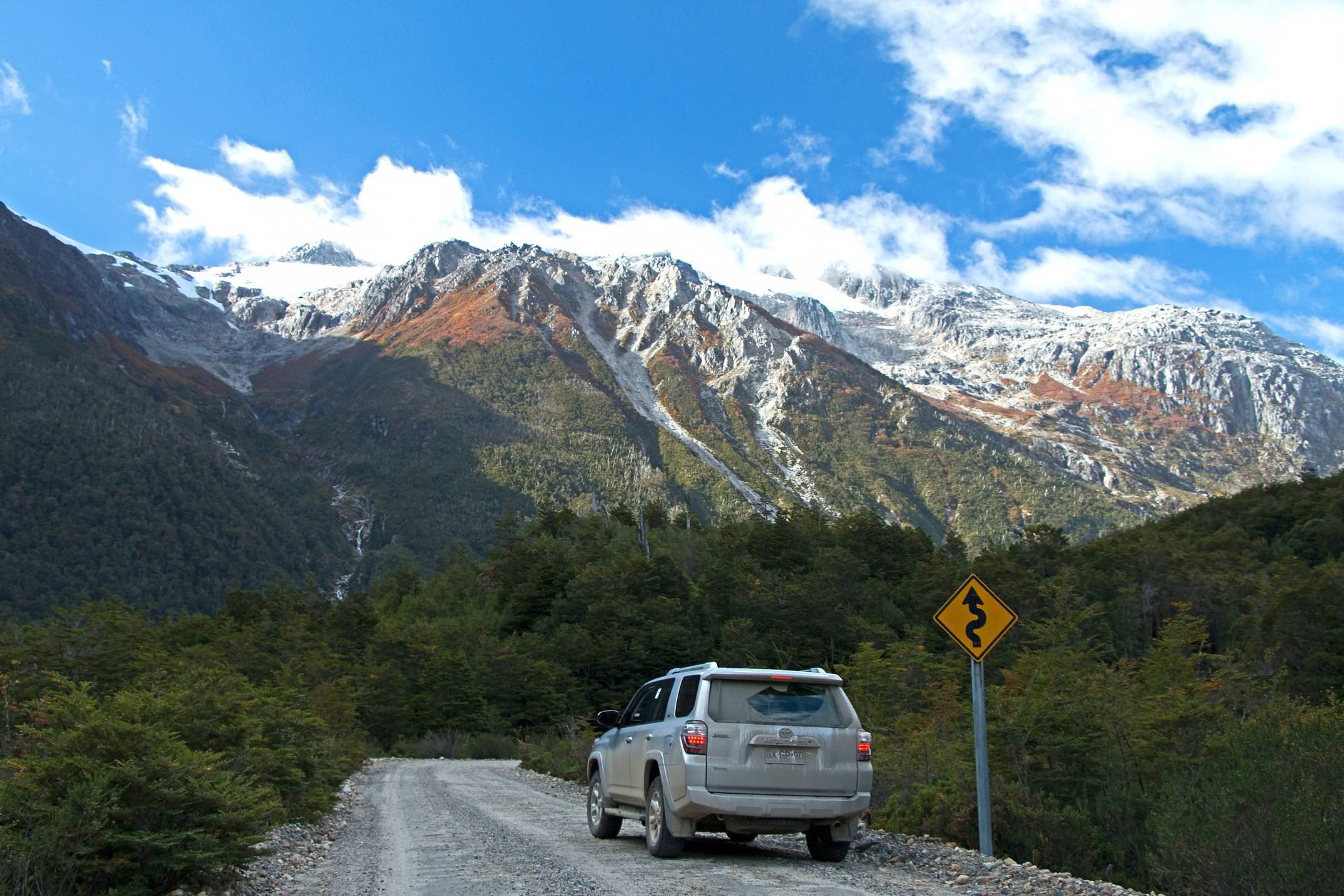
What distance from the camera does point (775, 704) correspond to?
436 inches

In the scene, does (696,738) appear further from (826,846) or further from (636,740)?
(826,846)

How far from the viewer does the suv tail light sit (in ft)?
35.3

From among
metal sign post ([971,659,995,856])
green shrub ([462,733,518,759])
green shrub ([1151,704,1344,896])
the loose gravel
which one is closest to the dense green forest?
green shrub ([1151,704,1344,896])

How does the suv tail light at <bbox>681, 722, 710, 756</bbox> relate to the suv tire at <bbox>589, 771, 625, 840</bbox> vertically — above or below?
above

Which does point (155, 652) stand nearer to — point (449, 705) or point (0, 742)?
point (0, 742)

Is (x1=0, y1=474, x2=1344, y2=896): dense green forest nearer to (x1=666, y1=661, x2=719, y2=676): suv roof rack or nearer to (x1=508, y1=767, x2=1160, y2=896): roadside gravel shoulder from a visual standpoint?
(x1=508, y1=767, x2=1160, y2=896): roadside gravel shoulder

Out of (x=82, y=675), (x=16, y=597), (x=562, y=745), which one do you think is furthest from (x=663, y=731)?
(x=16, y=597)

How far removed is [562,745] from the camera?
31.4 m

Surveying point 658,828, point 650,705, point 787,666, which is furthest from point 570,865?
point 787,666

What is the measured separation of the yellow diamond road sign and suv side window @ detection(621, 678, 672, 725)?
3.28 meters

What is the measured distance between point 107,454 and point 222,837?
193633mm

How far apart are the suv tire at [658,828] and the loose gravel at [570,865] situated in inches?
4.7

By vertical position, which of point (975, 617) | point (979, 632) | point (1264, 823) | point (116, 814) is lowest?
point (116, 814)

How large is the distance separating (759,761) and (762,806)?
44 cm
